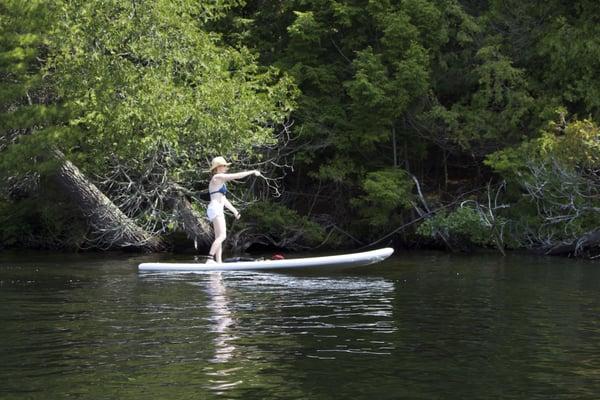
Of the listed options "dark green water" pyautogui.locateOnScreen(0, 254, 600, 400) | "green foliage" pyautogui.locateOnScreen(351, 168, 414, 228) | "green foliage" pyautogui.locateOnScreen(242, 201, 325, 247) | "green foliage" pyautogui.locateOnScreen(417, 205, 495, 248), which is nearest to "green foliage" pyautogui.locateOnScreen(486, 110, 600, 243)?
"green foliage" pyautogui.locateOnScreen(417, 205, 495, 248)

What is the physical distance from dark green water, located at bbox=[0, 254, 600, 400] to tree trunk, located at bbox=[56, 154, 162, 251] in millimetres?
5703

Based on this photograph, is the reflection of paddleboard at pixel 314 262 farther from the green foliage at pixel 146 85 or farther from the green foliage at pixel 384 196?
the green foliage at pixel 384 196

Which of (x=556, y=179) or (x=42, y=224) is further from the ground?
(x=556, y=179)

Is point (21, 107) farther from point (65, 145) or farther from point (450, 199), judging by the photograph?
point (450, 199)

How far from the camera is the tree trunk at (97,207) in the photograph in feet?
75.4

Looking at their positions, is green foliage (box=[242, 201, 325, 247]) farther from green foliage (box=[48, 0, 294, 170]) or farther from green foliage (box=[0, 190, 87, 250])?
green foliage (box=[0, 190, 87, 250])

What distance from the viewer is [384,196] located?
80.2ft

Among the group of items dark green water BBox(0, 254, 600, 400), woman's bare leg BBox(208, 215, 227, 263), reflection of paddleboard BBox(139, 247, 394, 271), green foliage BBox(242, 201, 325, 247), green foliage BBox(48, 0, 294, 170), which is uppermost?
A: green foliage BBox(48, 0, 294, 170)

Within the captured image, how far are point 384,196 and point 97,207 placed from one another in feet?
22.4

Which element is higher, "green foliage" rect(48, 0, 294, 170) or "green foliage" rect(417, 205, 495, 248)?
"green foliage" rect(48, 0, 294, 170)

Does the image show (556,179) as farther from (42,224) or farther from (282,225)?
(42,224)

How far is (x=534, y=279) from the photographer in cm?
1691

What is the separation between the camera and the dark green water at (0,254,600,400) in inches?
313

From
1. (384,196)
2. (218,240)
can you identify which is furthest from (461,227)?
(218,240)
